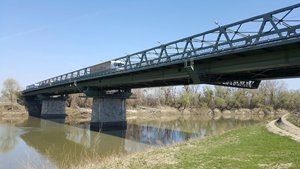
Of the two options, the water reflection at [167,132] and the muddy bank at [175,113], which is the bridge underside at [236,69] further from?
the muddy bank at [175,113]

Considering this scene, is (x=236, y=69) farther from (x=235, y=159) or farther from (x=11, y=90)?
(x=11, y=90)

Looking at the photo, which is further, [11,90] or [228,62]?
[11,90]

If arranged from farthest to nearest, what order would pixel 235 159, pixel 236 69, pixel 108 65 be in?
pixel 108 65 < pixel 236 69 < pixel 235 159

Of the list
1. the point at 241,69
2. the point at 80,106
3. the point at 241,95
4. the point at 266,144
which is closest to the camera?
the point at 266,144

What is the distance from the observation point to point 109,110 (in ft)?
171

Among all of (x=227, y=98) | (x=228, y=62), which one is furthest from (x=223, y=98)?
(x=228, y=62)

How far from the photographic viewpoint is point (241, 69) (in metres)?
23.2

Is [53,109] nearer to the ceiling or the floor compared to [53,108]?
nearer to the floor

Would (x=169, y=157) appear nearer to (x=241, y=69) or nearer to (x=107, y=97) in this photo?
(x=241, y=69)

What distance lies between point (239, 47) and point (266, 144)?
7.95 metres

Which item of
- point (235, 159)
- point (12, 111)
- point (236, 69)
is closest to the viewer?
point (235, 159)

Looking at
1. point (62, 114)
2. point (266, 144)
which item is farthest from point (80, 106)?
point (266, 144)

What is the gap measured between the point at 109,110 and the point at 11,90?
6378 centimetres

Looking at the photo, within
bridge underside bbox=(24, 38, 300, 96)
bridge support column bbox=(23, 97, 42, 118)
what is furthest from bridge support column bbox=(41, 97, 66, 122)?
bridge underside bbox=(24, 38, 300, 96)
